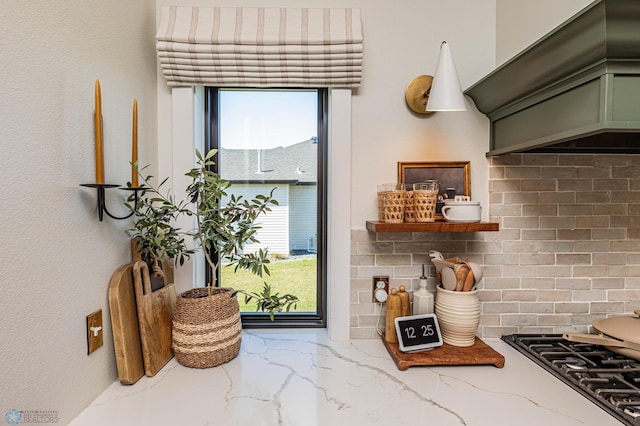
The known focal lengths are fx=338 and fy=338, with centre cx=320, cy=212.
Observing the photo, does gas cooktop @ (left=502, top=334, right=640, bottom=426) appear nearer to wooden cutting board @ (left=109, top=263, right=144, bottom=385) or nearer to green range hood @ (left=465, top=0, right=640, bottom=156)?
green range hood @ (left=465, top=0, right=640, bottom=156)

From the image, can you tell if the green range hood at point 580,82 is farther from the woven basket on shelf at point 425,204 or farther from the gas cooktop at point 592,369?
the gas cooktop at point 592,369

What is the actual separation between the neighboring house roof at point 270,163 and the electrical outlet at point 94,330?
74 cm

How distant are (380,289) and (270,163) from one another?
72cm

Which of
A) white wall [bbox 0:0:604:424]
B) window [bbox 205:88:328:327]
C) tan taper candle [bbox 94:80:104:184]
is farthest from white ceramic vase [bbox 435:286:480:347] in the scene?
tan taper candle [bbox 94:80:104:184]

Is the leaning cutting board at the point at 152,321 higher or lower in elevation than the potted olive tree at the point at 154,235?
lower

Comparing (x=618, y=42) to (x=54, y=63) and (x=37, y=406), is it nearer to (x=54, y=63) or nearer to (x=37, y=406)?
(x=54, y=63)

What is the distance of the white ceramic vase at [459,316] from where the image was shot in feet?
3.97

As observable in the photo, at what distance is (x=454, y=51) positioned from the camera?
1.35 meters

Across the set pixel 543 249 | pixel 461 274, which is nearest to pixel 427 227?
pixel 461 274

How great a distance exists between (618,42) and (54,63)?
1.31m

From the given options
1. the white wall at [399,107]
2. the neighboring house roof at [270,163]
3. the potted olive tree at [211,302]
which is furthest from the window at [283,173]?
the potted olive tree at [211,302]

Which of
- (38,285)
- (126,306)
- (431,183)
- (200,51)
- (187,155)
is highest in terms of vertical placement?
(200,51)

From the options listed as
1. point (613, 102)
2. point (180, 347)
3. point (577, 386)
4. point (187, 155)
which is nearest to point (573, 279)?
point (577, 386)
